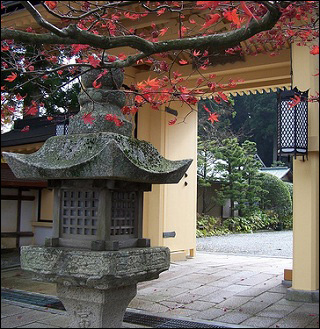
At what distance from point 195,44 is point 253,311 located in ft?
10.9

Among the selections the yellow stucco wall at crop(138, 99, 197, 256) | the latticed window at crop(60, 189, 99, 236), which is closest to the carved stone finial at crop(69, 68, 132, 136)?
the latticed window at crop(60, 189, 99, 236)

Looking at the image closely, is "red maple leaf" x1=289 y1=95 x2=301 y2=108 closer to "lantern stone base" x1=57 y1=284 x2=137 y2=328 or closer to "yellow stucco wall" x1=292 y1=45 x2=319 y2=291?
"yellow stucco wall" x1=292 y1=45 x2=319 y2=291

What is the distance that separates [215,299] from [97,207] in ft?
9.68

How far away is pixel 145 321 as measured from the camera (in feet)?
15.8

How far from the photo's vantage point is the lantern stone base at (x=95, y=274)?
3406 millimetres

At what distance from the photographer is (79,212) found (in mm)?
3711

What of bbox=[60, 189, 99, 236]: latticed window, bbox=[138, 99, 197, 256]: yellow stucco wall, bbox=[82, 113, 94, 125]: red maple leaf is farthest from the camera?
bbox=[138, 99, 197, 256]: yellow stucco wall

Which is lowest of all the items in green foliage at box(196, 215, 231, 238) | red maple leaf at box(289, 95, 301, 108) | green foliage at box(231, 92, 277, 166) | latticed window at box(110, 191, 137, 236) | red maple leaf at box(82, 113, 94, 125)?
green foliage at box(196, 215, 231, 238)

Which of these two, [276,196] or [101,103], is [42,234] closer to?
[101,103]

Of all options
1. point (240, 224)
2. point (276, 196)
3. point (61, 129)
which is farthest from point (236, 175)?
point (61, 129)

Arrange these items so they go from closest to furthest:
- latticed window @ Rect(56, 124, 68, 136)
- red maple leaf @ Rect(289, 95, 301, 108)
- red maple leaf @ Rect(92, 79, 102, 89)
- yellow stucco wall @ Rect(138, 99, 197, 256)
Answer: red maple leaf @ Rect(92, 79, 102, 89), latticed window @ Rect(56, 124, 68, 136), red maple leaf @ Rect(289, 95, 301, 108), yellow stucco wall @ Rect(138, 99, 197, 256)

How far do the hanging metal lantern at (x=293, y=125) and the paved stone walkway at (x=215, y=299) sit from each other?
2.01 m

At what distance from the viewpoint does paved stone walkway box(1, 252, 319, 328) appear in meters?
4.70

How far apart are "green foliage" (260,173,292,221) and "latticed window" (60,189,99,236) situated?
20.1 metres
